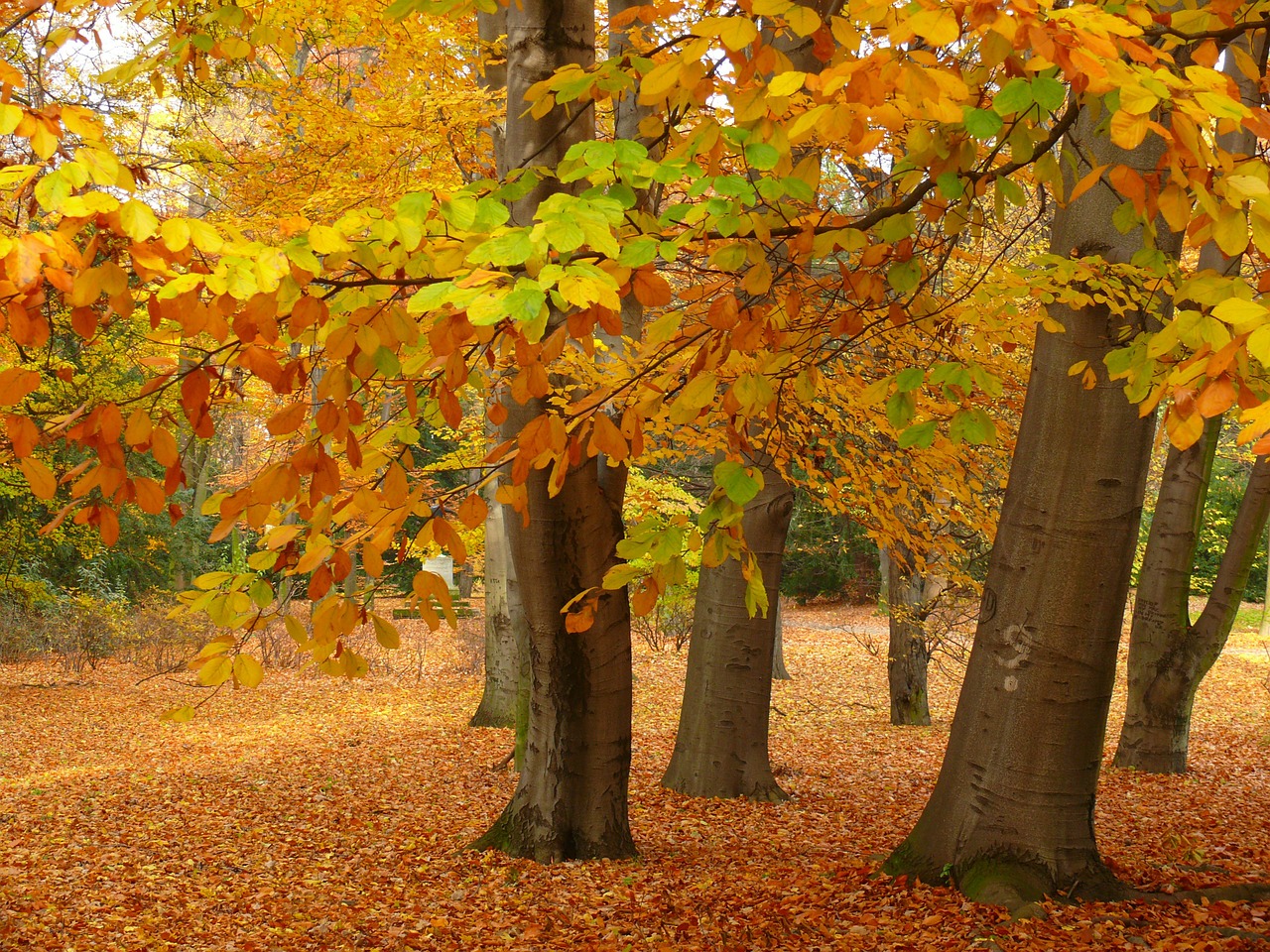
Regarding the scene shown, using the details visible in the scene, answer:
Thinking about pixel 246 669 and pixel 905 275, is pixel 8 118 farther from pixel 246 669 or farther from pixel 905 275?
pixel 905 275

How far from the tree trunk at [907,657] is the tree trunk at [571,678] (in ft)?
19.2

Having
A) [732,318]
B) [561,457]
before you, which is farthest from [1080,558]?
[561,457]

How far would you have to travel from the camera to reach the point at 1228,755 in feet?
27.9

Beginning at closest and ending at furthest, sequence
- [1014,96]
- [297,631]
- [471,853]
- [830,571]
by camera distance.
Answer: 1. [1014,96]
2. [297,631]
3. [471,853]
4. [830,571]

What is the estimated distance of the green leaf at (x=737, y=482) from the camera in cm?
218

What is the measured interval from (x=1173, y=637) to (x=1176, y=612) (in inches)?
7.8

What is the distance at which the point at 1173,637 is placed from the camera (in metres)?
7.34

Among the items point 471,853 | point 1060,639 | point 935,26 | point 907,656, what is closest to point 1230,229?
point 935,26

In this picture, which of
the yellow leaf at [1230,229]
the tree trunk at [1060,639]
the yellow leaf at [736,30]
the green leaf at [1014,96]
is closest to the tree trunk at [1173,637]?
the tree trunk at [1060,639]

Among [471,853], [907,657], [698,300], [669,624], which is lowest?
[669,624]

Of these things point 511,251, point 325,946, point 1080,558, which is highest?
point 511,251

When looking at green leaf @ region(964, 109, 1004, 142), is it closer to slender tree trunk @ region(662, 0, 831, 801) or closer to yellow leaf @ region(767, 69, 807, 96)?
yellow leaf @ region(767, 69, 807, 96)

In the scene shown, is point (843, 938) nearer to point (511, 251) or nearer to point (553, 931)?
point (553, 931)

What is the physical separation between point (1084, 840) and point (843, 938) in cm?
113
